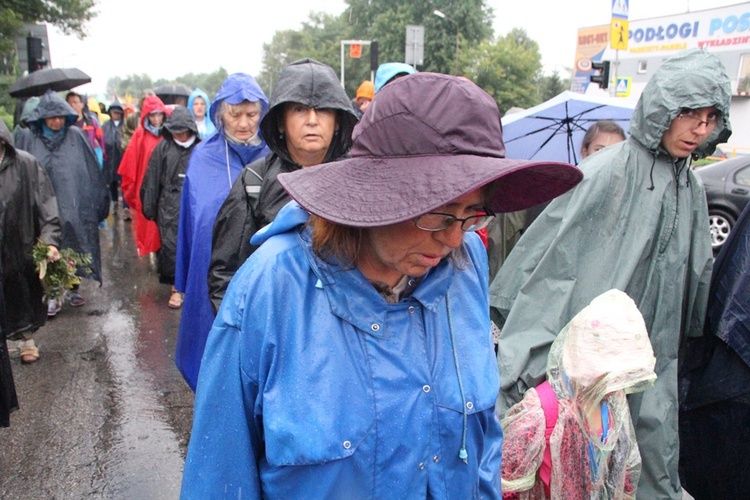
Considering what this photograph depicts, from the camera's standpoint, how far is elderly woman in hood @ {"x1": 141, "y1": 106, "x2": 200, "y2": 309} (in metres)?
6.28

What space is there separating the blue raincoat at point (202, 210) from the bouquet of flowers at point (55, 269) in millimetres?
1747

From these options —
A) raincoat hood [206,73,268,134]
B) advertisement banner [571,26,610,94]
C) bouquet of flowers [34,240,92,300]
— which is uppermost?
advertisement banner [571,26,610,94]

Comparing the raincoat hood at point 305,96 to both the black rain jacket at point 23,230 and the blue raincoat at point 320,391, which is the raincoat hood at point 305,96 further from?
the black rain jacket at point 23,230

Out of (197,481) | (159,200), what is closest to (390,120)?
(197,481)

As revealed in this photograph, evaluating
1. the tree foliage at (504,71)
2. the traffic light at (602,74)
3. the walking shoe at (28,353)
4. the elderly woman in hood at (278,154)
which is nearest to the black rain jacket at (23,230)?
the walking shoe at (28,353)

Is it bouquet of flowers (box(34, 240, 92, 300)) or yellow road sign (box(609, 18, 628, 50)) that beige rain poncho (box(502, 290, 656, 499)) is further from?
yellow road sign (box(609, 18, 628, 50))

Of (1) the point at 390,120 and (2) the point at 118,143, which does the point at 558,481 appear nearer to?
(1) the point at 390,120

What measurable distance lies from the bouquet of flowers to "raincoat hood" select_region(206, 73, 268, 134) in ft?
6.76

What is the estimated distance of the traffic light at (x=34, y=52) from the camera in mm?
13703

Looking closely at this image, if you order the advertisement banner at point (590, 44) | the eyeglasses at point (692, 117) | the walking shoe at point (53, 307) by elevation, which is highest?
the advertisement banner at point (590, 44)

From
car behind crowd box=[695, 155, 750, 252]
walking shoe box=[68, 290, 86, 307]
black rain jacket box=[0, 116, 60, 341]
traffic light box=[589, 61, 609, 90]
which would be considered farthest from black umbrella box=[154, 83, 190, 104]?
traffic light box=[589, 61, 609, 90]

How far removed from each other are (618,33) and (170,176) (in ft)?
39.4

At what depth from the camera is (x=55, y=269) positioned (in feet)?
17.3

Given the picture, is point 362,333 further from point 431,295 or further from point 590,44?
point 590,44
